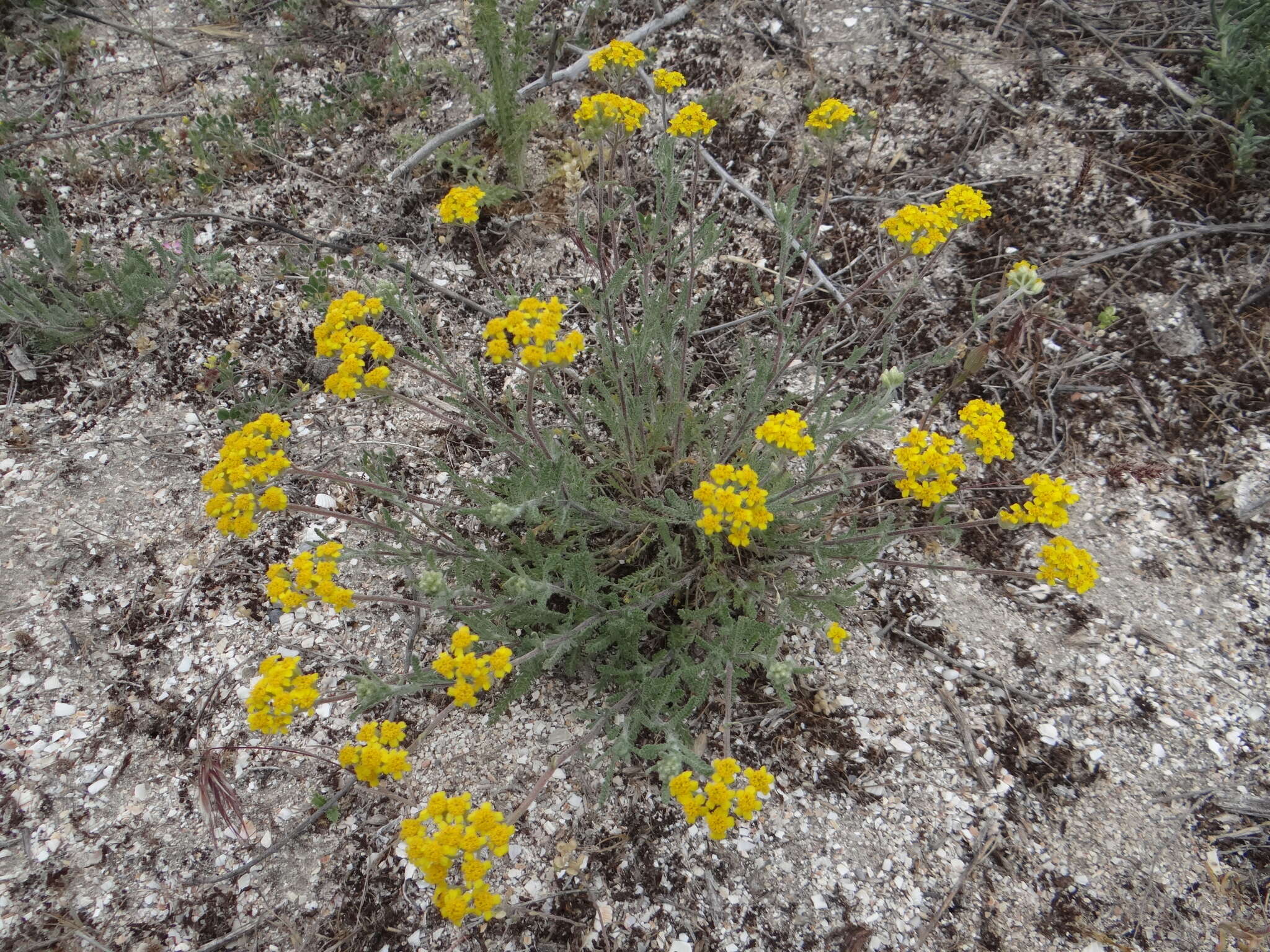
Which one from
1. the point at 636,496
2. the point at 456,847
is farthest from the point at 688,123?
the point at 456,847

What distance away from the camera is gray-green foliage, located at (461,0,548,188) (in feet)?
12.9

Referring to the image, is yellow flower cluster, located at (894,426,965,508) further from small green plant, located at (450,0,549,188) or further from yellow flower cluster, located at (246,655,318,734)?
small green plant, located at (450,0,549,188)

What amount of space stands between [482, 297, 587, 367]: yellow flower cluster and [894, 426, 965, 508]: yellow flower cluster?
115 cm

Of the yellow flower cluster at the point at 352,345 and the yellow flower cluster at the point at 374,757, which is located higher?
the yellow flower cluster at the point at 352,345

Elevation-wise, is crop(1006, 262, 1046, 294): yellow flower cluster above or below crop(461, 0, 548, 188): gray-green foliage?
below

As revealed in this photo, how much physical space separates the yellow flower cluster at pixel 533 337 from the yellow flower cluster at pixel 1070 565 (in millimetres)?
1673

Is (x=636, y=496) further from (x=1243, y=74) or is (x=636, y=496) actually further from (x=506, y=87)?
(x=1243, y=74)

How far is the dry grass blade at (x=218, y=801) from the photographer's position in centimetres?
275

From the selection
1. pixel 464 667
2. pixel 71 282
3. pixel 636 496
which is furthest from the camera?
pixel 71 282

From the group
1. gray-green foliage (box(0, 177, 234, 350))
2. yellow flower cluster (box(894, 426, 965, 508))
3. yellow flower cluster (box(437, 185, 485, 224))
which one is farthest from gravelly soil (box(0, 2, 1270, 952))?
yellow flower cluster (box(437, 185, 485, 224))

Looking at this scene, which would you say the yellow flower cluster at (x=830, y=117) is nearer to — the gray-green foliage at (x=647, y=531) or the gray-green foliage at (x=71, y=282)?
the gray-green foliage at (x=647, y=531)

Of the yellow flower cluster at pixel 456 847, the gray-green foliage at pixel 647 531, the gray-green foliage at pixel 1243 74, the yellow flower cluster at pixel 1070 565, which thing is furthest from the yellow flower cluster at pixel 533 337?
the gray-green foliage at pixel 1243 74

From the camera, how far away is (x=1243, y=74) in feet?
12.2

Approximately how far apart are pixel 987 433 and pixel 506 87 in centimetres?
321
